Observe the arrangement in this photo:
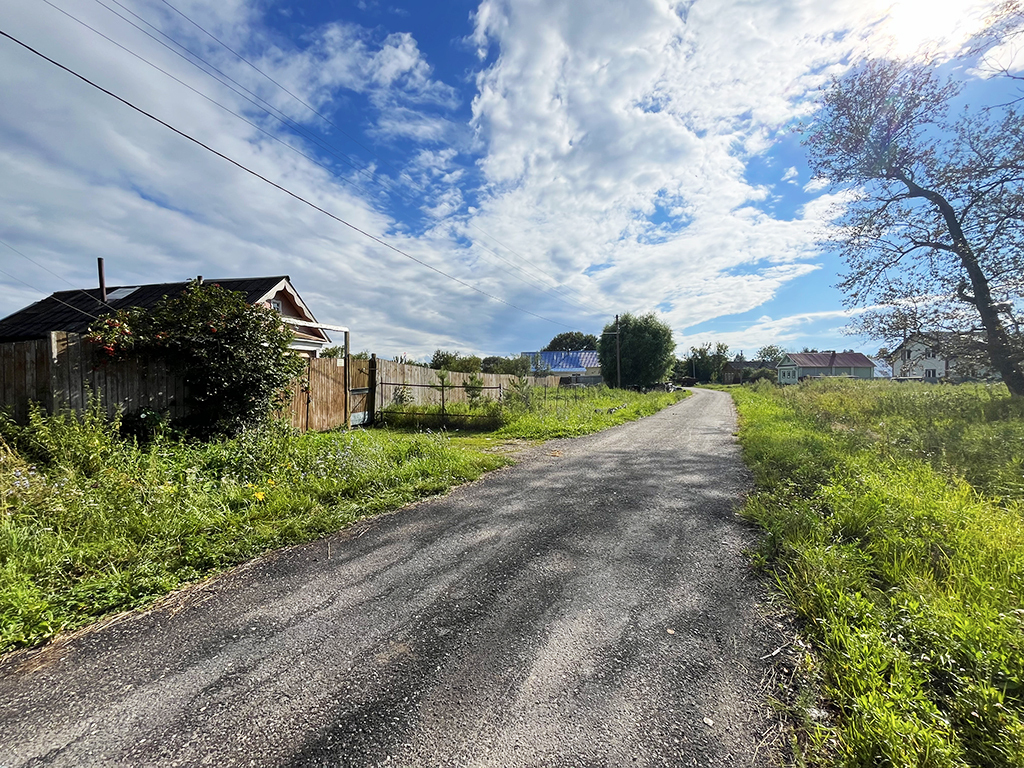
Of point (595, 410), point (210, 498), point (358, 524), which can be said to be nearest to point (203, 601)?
point (358, 524)

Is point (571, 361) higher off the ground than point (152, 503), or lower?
higher

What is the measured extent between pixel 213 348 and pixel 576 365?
44947 millimetres

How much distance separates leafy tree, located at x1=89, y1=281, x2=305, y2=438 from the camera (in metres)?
6.21

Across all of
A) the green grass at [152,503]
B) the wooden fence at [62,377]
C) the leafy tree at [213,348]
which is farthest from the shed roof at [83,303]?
the green grass at [152,503]

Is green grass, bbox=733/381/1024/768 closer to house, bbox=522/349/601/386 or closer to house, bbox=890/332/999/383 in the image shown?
house, bbox=890/332/999/383

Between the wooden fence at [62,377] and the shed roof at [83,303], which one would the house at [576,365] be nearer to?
Answer: the shed roof at [83,303]

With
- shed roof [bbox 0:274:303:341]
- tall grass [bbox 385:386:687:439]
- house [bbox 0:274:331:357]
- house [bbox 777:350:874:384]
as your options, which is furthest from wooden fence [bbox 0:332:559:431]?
house [bbox 777:350:874:384]

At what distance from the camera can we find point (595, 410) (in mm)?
15898

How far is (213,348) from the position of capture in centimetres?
659

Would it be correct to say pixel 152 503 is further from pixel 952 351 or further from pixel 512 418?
pixel 952 351

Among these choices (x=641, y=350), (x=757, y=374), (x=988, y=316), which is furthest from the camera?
(x=757, y=374)

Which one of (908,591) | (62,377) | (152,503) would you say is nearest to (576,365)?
(62,377)

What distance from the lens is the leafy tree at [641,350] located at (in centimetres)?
3528

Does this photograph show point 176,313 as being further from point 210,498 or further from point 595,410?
point 595,410
